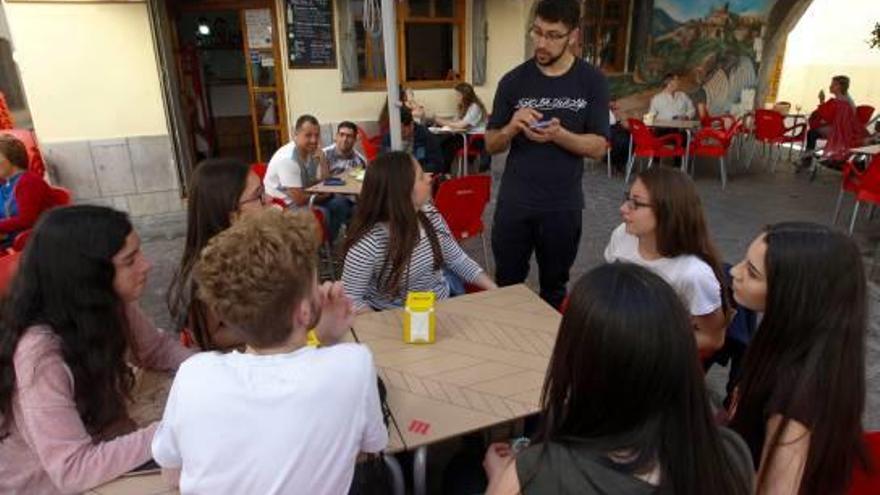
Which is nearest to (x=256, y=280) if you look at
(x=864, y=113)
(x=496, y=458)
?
(x=496, y=458)

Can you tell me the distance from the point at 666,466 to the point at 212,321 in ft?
4.99

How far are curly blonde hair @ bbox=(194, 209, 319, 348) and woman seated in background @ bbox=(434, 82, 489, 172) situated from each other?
6.43m

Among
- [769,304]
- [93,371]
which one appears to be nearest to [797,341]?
[769,304]

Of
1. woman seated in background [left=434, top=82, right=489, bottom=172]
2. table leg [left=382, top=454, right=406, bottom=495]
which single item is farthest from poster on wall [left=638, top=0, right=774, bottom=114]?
table leg [left=382, top=454, right=406, bottom=495]

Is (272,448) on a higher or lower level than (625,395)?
lower

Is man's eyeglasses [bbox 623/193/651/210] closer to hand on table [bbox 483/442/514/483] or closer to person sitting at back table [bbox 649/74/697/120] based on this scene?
hand on table [bbox 483/442/514/483]

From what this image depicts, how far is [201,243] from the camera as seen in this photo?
6.99 feet

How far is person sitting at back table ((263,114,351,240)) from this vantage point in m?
4.63

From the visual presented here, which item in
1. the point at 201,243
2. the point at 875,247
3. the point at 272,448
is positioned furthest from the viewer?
the point at 875,247

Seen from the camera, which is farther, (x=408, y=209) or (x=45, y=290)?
(x=408, y=209)

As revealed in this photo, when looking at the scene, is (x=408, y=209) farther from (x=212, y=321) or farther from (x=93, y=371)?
(x=93, y=371)

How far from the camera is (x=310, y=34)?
703 centimetres

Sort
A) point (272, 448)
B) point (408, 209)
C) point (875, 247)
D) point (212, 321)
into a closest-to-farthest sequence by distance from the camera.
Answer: point (272, 448) → point (212, 321) → point (408, 209) → point (875, 247)

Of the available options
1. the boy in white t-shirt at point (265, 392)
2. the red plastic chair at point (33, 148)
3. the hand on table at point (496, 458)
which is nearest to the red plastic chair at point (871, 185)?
the hand on table at point (496, 458)
